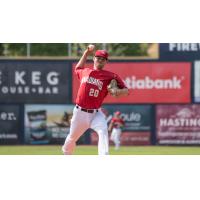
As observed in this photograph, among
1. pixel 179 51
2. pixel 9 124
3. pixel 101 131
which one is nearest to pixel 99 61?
pixel 101 131

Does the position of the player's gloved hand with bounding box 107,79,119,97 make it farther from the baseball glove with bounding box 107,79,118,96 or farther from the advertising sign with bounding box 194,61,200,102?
the advertising sign with bounding box 194,61,200,102

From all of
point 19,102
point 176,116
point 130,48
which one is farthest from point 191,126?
point 19,102

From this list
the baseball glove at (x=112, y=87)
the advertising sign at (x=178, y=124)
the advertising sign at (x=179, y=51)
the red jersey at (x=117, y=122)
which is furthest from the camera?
the advertising sign at (x=178, y=124)

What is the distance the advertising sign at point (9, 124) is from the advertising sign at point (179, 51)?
549 cm

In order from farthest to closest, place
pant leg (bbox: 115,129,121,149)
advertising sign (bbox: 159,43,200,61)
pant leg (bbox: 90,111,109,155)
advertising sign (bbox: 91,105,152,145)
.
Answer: advertising sign (bbox: 91,105,152,145) < advertising sign (bbox: 159,43,200,61) < pant leg (bbox: 115,129,121,149) < pant leg (bbox: 90,111,109,155)

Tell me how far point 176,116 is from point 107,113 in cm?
240

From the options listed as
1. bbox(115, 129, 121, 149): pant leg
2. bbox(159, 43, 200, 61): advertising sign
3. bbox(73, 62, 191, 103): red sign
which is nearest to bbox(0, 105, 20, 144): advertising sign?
bbox(73, 62, 191, 103): red sign

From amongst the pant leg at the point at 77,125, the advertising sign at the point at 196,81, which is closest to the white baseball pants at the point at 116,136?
the advertising sign at the point at 196,81

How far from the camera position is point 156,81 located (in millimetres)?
25125

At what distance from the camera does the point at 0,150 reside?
22953 mm

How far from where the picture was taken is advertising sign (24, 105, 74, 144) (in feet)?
83.3

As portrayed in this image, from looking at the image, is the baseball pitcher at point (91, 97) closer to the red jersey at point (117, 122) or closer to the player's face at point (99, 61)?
the player's face at point (99, 61)

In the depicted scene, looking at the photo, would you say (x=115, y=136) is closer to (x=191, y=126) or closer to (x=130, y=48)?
(x=191, y=126)

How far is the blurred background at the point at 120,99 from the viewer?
25109 millimetres
